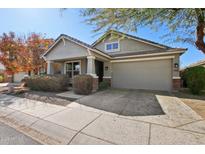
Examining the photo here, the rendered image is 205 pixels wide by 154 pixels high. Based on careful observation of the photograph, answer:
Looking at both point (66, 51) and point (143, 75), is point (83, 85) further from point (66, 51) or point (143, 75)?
point (143, 75)

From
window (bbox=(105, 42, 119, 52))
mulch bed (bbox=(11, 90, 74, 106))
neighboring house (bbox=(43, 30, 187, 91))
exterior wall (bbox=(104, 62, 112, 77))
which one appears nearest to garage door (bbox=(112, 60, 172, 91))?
neighboring house (bbox=(43, 30, 187, 91))

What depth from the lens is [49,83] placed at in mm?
9617

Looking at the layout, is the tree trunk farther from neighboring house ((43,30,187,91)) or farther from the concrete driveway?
neighboring house ((43,30,187,91))

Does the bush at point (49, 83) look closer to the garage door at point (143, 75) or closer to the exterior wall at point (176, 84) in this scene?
the garage door at point (143, 75)

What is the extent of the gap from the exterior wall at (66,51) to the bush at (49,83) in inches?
73.6

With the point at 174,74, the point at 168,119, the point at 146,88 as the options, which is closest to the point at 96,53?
the point at 146,88

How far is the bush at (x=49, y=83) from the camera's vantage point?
950cm

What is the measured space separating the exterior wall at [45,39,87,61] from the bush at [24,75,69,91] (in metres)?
1.87

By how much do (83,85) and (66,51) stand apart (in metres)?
3.63

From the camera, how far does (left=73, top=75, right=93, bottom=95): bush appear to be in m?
8.49

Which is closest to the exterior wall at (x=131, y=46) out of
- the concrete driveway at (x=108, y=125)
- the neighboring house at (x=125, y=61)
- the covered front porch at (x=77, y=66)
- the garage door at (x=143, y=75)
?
the neighboring house at (x=125, y=61)

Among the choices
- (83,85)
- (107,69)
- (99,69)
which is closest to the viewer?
(83,85)

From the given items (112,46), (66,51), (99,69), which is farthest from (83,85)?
(112,46)
